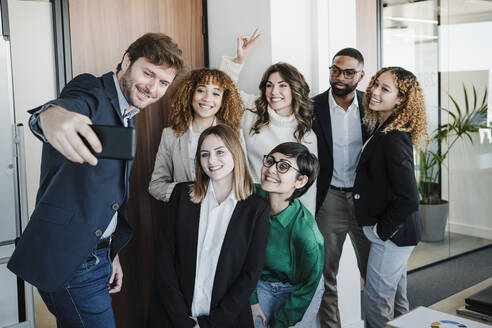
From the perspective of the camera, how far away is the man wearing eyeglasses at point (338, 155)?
8.52ft

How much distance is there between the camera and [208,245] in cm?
195

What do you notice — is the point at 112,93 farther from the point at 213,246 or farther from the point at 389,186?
the point at 389,186

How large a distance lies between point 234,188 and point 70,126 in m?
1.11

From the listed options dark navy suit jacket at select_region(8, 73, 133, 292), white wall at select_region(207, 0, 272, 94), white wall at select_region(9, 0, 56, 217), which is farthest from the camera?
white wall at select_region(207, 0, 272, 94)

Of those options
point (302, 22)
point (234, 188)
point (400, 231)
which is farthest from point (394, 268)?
point (302, 22)

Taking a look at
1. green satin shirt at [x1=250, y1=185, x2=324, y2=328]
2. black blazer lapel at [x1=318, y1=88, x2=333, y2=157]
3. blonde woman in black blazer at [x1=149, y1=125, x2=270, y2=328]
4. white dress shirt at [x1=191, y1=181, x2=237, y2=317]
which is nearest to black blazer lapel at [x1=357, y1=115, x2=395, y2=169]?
black blazer lapel at [x1=318, y1=88, x2=333, y2=157]

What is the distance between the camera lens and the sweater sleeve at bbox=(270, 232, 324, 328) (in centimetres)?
199

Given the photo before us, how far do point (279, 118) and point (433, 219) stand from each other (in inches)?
94.8

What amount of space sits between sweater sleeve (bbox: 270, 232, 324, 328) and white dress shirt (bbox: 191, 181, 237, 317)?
0.33 m

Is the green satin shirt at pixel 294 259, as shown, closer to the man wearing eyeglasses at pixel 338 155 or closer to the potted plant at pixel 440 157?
the man wearing eyeglasses at pixel 338 155

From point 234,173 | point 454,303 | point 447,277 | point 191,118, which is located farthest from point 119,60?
point 447,277

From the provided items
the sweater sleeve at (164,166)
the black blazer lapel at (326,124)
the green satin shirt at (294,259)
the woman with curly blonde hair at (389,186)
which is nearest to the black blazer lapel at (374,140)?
the woman with curly blonde hair at (389,186)

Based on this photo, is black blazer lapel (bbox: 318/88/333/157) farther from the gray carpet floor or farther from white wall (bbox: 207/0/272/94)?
the gray carpet floor

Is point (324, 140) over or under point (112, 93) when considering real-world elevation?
under
